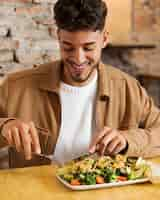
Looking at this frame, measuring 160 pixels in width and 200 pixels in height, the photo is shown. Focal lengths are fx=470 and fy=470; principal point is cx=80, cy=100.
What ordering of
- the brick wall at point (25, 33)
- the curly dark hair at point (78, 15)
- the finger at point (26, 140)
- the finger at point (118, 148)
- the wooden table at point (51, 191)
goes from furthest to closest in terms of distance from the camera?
the brick wall at point (25, 33) → the curly dark hair at point (78, 15) → the finger at point (118, 148) → the finger at point (26, 140) → the wooden table at point (51, 191)

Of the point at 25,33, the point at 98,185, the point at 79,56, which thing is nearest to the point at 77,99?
the point at 79,56

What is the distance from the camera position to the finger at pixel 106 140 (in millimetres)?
1525

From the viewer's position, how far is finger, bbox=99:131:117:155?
1525mm

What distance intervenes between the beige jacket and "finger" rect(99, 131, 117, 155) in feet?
0.94

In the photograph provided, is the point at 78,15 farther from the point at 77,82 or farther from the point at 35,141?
the point at 35,141

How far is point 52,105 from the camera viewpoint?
1.90 m

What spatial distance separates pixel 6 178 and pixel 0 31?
1.22 m

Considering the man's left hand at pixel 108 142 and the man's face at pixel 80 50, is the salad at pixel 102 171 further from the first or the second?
the man's face at pixel 80 50

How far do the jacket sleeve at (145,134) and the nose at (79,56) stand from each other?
303mm

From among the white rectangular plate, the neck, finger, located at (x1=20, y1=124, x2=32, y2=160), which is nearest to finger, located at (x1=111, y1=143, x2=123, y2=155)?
the white rectangular plate

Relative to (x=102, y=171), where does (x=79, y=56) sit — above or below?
above

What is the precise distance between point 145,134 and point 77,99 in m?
0.35

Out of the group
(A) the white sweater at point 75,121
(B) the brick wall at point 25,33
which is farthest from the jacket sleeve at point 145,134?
(B) the brick wall at point 25,33

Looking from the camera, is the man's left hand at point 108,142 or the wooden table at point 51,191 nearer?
the wooden table at point 51,191
